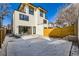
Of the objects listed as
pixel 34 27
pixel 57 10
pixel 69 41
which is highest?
pixel 57 10

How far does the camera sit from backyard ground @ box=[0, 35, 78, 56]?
2.51 m

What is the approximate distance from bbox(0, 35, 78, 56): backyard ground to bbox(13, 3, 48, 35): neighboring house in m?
0.11

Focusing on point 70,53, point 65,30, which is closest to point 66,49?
point 70,53

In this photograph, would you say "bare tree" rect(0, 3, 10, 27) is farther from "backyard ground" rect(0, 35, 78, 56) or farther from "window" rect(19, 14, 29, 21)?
"backyard ground" rect(0, 35, 78, 56)

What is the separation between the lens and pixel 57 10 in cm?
252

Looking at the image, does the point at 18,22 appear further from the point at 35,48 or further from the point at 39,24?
the point at 35,48

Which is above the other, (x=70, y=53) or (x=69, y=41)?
(x=69, y=41)

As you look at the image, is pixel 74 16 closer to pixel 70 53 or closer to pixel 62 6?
pixel 62 6

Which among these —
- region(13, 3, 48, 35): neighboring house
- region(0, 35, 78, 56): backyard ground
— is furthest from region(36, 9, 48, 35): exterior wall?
region(0, 35, 78, 56): backyard ground

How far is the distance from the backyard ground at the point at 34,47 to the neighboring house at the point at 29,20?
4.2 inches

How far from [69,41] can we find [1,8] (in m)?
0.99

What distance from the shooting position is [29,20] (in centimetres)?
255

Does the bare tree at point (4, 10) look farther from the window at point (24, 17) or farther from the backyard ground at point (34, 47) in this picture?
the backyard ground at point (34, 47)

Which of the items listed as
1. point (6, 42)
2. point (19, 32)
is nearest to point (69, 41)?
point (19, 32)
